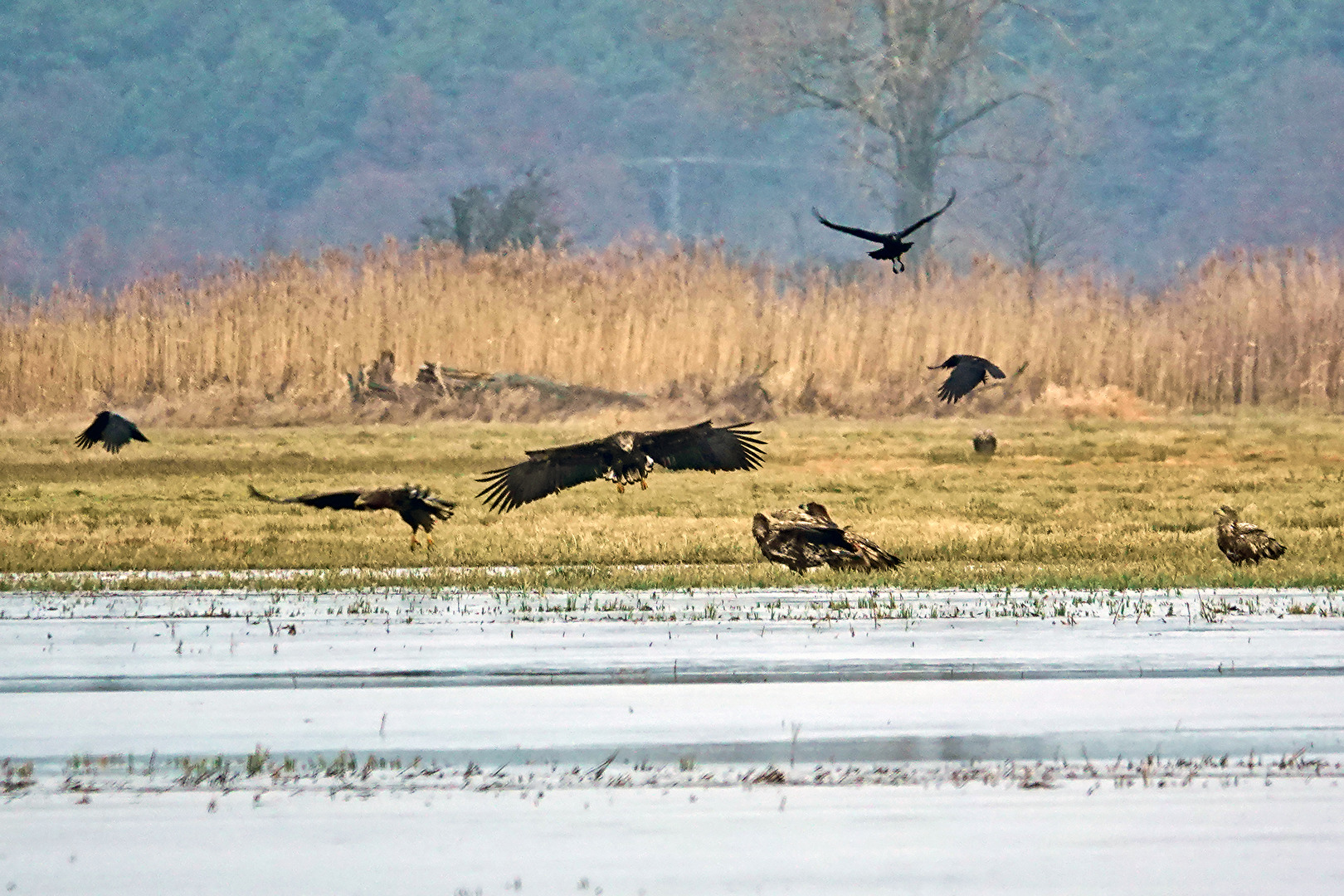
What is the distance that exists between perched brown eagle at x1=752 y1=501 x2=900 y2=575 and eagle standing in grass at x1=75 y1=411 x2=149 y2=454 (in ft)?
21.1

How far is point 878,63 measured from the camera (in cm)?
3450

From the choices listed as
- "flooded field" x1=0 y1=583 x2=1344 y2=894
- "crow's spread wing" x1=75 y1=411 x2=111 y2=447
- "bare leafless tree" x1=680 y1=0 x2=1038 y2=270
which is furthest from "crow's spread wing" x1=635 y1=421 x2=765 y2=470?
"bare leafless tree" x1=680 y1=0 x2=1038 y2=270

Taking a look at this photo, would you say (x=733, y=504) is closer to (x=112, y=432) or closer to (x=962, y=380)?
(x=962, y=380)

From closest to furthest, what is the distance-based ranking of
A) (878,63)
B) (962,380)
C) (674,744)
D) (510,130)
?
(674,744), (962,380), (878,63), (510,130)

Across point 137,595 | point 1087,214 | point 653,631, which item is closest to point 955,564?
point 653,631

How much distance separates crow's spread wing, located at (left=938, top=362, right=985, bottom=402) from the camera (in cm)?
1476

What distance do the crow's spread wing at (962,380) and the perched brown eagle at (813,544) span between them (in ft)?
12.6

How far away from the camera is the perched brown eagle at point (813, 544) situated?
1098 centimetres

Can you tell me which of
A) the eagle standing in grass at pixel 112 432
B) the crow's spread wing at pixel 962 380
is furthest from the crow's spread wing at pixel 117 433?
the crow's spread wing at pixel 962 380

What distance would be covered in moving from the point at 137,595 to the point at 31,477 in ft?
23.1

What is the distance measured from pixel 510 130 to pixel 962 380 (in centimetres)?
5114

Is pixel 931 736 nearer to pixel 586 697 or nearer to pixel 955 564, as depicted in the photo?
pixel 586 697

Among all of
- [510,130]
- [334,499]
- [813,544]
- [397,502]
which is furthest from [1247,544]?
[510,130]

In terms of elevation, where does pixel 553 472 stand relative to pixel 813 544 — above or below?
above
